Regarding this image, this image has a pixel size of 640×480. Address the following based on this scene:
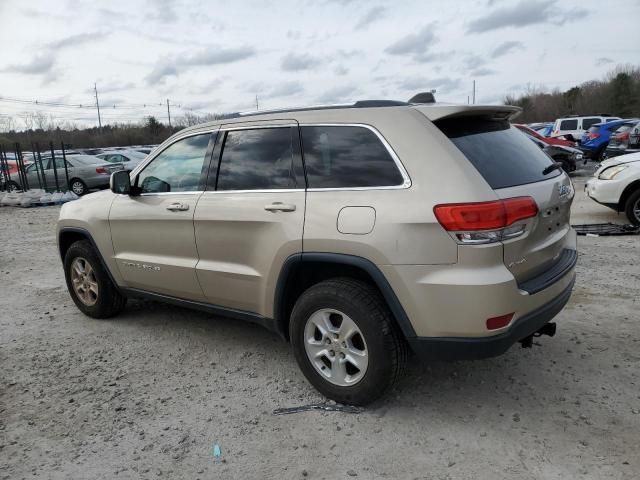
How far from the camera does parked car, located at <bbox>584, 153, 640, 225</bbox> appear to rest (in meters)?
7.99

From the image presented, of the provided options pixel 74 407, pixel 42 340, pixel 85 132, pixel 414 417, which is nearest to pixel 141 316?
pixel 42 340

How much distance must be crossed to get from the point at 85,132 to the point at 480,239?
64.8 m

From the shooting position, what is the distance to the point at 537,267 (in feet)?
10.1

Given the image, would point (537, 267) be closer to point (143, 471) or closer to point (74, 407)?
point (143, 471)

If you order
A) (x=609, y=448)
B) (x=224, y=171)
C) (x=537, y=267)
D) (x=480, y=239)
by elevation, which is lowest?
(x=609, y=448)

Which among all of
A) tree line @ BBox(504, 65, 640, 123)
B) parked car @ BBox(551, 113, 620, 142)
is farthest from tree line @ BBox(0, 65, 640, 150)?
parked car @ BBox(551, 113, 620, 142)

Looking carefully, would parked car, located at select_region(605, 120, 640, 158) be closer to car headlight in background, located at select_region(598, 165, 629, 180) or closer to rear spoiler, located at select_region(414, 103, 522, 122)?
car headlight in background, located at select_region(598, 165, 629, 180)

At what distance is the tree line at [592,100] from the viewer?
45.6 metres

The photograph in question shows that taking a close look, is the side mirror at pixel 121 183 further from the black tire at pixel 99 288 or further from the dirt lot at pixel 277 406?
the dirt lot at pixel 277 406

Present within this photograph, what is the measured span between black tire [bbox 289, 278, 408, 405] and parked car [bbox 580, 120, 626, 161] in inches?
735

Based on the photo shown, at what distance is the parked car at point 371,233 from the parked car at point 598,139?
58.4 feet

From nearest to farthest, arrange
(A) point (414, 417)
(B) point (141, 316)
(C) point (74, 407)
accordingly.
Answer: (A) point (414, 417)
(C) point (74, 407)
(B) point (141, 316)

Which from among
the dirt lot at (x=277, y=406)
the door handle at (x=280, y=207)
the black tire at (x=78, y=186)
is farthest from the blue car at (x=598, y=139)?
the door handle at (x=280, y=207)

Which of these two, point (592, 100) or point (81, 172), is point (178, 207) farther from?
point (592, 100)
